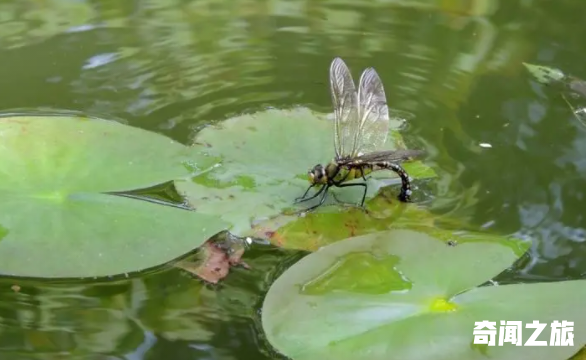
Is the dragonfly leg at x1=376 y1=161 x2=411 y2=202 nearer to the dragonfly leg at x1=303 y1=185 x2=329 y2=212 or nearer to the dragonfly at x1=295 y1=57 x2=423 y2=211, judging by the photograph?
the dragonfly at x1=295 y1=57 x2=423 y2=211

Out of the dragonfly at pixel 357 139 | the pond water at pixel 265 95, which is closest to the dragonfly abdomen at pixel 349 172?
the dragonfly at pixel 357 139

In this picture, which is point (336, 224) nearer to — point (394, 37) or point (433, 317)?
point (433, 317)

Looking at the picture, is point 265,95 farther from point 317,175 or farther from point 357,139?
point 317,175

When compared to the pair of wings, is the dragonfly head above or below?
below

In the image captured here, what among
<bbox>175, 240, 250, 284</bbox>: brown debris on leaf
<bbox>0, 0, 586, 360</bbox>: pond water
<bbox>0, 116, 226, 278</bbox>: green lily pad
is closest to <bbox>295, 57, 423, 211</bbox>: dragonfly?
<bbox>0, 0, 586, 360</bbox>: pond water

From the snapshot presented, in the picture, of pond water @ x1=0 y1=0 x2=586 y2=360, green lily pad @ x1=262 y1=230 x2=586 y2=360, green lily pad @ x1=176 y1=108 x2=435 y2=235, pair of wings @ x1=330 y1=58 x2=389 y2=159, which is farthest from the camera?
pair of wings @ x1=330 y1=58 x2=389 y2=159

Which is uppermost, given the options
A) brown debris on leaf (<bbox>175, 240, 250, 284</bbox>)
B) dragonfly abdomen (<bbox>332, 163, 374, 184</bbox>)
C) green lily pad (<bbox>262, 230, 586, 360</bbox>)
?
dragonfly abdomen (<bbox>332, 163, 374, 184</bbox>)
